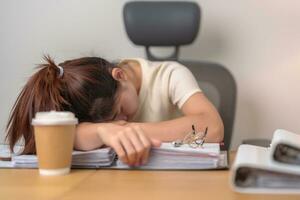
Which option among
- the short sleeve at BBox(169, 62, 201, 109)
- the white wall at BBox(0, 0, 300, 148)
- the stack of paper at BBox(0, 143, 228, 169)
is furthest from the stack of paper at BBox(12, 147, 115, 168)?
the white wall at BBox(0, 0, 300, 148)

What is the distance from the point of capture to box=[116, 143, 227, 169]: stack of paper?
0.88 m

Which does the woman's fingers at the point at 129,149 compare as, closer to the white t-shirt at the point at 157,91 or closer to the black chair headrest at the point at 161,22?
the white t-shirt at the point at 157,91

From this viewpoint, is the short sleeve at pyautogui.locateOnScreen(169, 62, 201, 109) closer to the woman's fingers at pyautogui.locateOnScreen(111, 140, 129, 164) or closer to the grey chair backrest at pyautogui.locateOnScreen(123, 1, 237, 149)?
the grey chair backrest at pyautogui.locateOnScreen(123, 1, 237, 149)

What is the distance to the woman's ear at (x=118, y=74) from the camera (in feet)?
4.18

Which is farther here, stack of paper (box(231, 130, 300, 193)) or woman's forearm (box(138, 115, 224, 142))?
woman's forearm (box(138, 115, 224, 142))

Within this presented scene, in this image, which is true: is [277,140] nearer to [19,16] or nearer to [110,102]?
[110,102]

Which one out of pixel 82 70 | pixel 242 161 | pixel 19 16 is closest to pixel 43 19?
pixel 19 16

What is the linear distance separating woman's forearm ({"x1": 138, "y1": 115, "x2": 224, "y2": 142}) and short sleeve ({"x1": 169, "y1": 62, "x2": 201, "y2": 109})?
18cm

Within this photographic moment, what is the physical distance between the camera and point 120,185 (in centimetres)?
74

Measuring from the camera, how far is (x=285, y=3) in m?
2.02

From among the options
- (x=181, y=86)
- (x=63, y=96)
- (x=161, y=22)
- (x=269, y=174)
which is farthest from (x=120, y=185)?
(x=161, y=22)

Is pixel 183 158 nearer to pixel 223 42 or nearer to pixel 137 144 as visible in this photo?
pixel 137 144

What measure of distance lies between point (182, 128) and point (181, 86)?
0.93 feet

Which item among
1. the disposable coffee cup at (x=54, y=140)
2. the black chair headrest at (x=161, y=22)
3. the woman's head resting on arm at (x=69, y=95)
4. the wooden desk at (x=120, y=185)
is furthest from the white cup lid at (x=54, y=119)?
the black chair headrest at (x=161, y=22)
